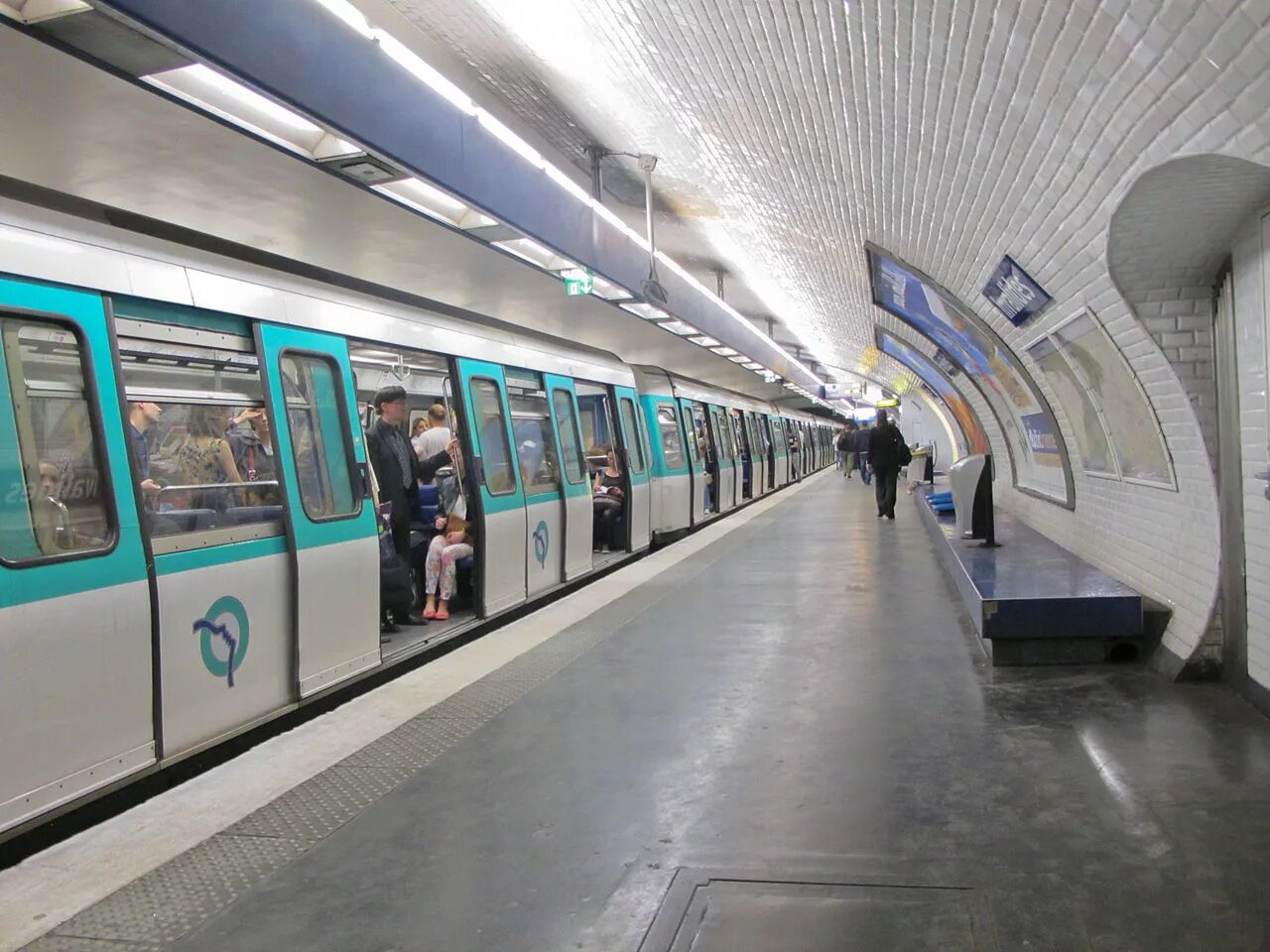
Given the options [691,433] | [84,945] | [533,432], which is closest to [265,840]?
[84,945]

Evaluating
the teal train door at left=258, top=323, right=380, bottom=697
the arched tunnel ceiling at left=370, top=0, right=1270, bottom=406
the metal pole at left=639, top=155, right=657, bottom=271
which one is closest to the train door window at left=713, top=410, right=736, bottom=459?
the metal pole at left=639, top=155, right=657, bottom=271

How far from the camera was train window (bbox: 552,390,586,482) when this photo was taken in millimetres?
8945

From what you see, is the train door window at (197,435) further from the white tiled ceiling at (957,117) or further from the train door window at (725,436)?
the train door window at (725,436)

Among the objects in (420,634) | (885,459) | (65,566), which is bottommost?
(420,634)

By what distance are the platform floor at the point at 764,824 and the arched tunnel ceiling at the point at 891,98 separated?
2.32 meters

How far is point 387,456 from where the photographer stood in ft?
22.2

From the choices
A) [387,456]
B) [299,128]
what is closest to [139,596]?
[299,128]

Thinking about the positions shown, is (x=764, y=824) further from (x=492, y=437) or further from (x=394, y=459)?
(x=492, y=437)

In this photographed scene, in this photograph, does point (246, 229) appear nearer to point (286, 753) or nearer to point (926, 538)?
point (286, 753)

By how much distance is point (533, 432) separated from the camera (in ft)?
27.3

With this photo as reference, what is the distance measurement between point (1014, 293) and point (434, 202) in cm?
390

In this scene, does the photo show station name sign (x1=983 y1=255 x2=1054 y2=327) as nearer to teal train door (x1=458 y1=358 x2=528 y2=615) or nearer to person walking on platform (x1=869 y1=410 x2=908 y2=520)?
teal train door (x1=458 y1=358 x2=528 y2=615)

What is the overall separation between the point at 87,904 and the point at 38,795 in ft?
1.87

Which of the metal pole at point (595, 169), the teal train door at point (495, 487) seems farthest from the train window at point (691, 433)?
the teal train door at point (495, 487)
